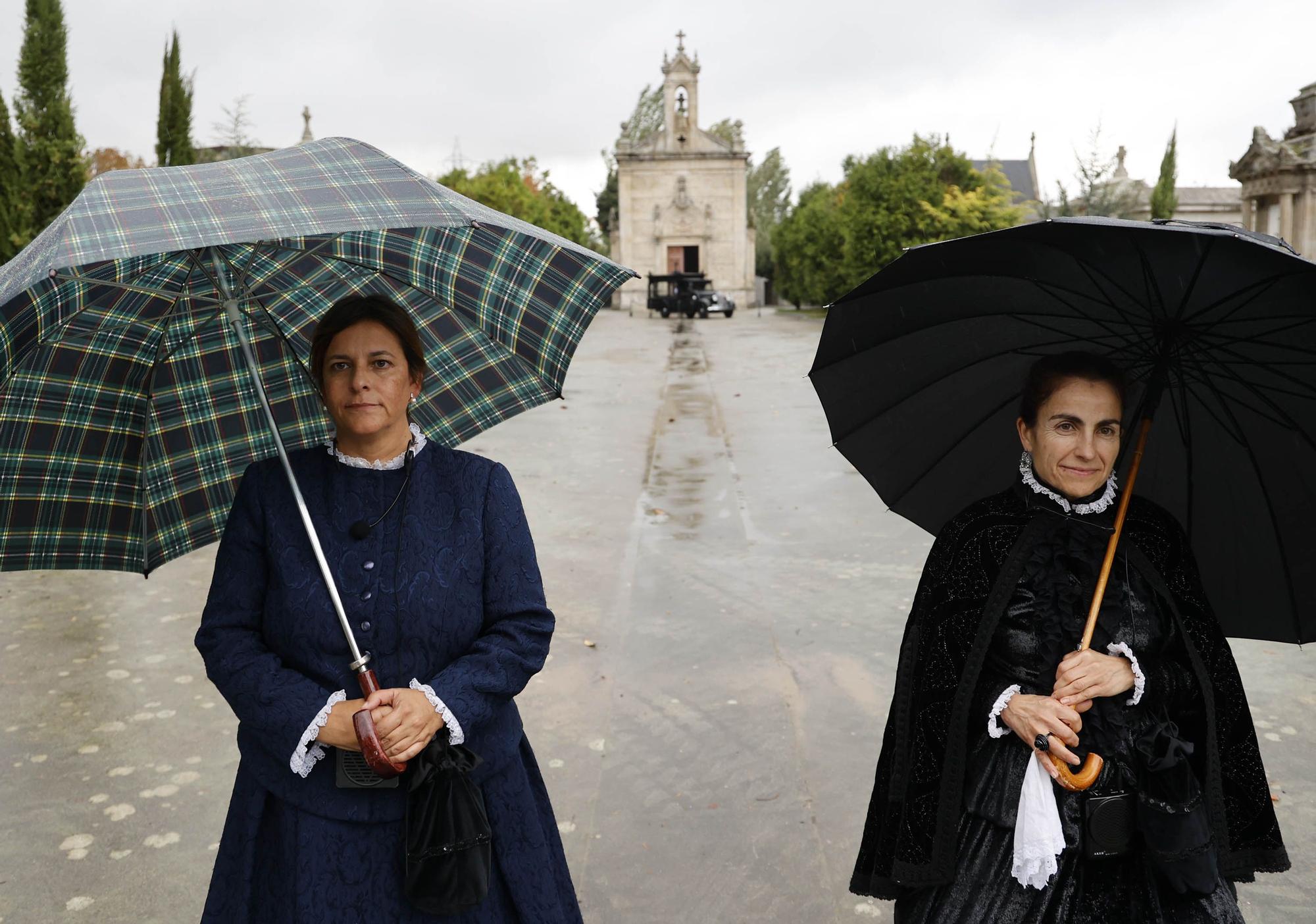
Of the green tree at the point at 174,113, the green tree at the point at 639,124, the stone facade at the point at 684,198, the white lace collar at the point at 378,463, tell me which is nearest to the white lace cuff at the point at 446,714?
the white lace collar at the point at 378,463

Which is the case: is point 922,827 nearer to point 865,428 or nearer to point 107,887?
point 865,428

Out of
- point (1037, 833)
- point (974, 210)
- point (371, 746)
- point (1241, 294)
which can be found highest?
point (974, 210)

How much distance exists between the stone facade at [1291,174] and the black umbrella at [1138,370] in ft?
90.8

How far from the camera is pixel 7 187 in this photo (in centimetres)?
1446

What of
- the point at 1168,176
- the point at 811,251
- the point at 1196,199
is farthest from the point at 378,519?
the point at 1196,199

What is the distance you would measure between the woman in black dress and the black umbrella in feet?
0.41

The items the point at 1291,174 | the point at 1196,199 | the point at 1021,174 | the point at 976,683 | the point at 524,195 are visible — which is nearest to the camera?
the point at 976,683

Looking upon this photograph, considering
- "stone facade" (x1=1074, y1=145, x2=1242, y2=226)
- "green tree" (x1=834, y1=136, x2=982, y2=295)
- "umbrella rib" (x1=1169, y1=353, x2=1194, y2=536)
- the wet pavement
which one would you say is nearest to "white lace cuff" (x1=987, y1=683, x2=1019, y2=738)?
"umbrella rib" (x1=1169, y1=353, x2=1194, y2=536)

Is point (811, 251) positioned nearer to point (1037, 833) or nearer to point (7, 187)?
point (7, 187)

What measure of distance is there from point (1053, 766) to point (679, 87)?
55.6 meters

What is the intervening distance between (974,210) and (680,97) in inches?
1079

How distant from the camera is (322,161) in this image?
7.48ft

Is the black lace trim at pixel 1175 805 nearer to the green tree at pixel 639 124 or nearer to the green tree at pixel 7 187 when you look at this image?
the green tree at pixel 7 187

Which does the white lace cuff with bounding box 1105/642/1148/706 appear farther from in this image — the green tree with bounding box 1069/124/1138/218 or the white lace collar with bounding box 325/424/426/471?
the green tree with bounding box 1069/124/1138/218
